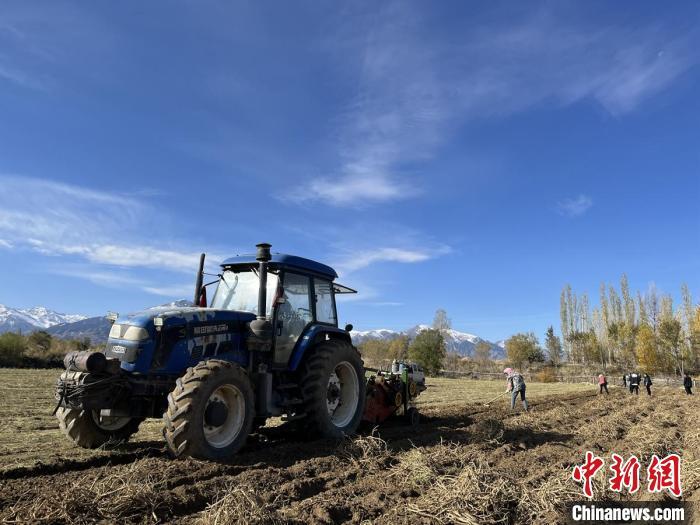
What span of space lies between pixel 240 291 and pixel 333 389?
214 centimetres

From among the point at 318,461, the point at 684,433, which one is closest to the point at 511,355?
the point at 684,433

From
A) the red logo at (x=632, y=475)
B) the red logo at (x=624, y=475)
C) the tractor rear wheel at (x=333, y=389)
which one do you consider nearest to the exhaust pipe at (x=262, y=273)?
the tractor rear wheel at (x=333, y=389)

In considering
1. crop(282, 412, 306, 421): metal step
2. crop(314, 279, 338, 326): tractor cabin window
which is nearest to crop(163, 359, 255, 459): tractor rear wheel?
crop(282, 412, 306, 421): metal step

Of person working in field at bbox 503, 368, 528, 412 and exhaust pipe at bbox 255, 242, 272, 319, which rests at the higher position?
exhaust pipe at bbox 255, 242, 272, 319

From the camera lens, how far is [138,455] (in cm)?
604

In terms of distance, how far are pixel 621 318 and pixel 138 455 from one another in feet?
255

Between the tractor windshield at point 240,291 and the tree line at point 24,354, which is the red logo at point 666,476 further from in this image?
the tree line at point 24,354

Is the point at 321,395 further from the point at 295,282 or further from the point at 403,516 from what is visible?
the point at 403,516

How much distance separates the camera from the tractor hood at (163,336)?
5.95m

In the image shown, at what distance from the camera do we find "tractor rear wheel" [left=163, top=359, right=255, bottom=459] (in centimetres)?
532
